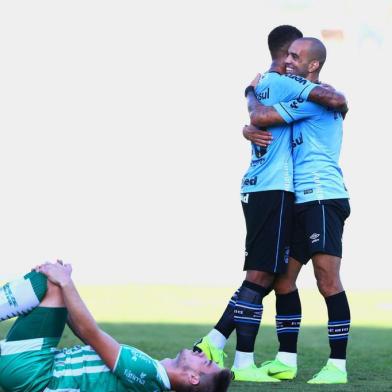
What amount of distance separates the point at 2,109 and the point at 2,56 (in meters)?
0.88

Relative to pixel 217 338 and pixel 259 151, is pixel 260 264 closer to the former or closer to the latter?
pixel 217 338

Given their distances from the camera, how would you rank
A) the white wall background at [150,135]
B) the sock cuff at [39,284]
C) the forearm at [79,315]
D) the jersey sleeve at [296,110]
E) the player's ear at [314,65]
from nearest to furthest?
1. the forearm at [79,315]
2. the sock cuff at [39,284]
3. the jersey sleeve at [296,110]
4. the player's ear at [314,65]
5. the white wall background at [150,135]

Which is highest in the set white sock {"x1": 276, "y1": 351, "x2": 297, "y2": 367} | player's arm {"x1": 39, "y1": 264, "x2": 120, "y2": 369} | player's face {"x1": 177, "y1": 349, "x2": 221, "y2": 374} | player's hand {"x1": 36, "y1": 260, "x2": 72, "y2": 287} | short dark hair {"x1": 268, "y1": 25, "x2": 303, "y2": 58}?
short dark hair {"x1": 268, "y1": 25, "x2": 303, "y2": 58}

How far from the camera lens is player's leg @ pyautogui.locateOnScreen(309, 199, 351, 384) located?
202 inches

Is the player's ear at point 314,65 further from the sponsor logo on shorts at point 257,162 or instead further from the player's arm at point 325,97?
the sponsor logo on shorts at point 257,162

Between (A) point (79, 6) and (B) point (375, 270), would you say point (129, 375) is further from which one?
(A) point (79, 6)

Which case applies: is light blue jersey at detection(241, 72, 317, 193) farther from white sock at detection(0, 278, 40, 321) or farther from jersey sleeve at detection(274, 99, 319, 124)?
white sock at detection(0, 278, 40, 321)

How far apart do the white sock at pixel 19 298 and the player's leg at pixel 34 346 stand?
35mm

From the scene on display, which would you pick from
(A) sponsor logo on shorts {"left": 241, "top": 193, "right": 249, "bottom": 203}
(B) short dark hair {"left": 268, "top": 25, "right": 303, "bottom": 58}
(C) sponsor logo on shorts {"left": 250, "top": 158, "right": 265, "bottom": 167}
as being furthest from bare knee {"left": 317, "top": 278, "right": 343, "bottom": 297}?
(B) short dark hair {"left": 268, "top": 25, "right": 303, "bottom": 58}

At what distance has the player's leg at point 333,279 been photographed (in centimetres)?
514

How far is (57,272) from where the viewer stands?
401 centimetres

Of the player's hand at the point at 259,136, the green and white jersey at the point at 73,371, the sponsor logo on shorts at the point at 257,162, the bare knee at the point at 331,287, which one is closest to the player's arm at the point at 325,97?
the player's hand at the point at 259,136

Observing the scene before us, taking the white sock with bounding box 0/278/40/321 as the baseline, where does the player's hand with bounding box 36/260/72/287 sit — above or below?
above

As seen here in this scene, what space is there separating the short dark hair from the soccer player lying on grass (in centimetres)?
210
